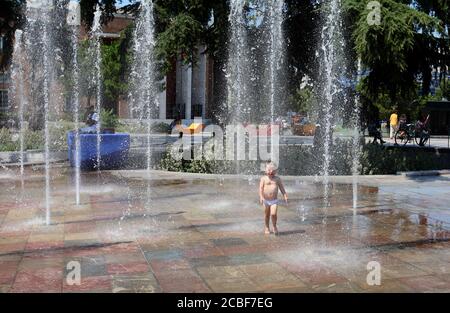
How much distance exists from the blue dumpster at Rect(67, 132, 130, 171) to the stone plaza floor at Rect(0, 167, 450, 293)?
3733 millimetres

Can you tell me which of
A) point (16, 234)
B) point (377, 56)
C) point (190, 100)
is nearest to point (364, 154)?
point (377, 56)

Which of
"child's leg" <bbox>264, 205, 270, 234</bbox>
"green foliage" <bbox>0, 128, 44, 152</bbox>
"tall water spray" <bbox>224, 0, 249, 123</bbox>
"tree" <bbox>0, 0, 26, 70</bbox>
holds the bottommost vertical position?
"child's leg" <bbox>264, 205, 270, 234</bbox>

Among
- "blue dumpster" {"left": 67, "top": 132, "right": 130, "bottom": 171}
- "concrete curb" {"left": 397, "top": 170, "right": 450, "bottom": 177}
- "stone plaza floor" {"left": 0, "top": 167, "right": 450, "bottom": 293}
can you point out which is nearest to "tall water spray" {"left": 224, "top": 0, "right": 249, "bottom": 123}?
"blue dumpster" {"left": 67, "top": 132, "right": 130, "bottom": 171}

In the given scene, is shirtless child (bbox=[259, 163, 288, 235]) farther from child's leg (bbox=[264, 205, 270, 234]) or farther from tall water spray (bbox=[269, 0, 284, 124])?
tall water spray (bbox=[269, 0, 284, 124])

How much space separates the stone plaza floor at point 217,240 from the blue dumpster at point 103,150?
3733mm

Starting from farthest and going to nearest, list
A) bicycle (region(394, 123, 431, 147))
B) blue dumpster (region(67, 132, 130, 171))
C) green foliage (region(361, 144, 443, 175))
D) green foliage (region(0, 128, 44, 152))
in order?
bicycle (region(394, 123, 431, 147))
green foliage (region(0, 128, 44, 152))
blue dumpster (region(67, 132, 130, 171))
green foliage (region(361, 144, 443, 175))

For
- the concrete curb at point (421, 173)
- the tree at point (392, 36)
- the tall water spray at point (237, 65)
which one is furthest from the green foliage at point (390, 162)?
the tall water spray at point (237, 65)

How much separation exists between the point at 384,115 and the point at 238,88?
28281mm

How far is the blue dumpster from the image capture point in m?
16.2

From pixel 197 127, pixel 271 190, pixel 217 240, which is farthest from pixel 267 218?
pixel 197 127

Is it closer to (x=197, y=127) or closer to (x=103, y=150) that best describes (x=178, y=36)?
(x=103, y=150)

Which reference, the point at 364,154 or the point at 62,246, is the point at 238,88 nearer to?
the point at 364,154

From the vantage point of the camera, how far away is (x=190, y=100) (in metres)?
53.3

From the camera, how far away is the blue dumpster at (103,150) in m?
16.2
